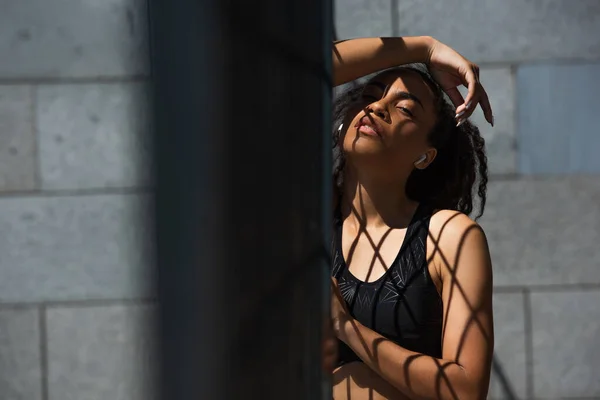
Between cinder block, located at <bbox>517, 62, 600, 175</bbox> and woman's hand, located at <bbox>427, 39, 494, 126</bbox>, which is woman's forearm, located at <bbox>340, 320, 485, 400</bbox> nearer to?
woman's hand, located at <bbox>427, 39, 494, 126</bbox>

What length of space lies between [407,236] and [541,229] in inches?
85.3

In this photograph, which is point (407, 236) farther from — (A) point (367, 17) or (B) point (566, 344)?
(B) point (566, 344)

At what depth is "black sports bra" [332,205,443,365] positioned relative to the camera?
1790mm

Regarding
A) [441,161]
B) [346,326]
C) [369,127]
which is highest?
[369,127]

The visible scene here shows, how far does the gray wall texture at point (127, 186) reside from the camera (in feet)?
12.7

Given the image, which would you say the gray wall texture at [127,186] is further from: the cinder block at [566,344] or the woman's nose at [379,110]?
the woman's nose at [379,110]

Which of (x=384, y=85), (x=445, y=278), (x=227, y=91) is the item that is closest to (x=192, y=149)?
(x=227, y=91)

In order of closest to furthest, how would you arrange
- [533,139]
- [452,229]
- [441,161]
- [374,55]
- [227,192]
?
1. [227,192]
2. [452,229]
3. [374,55]
4. [441,161]
5. [533,139]

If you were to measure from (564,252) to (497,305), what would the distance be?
388mm

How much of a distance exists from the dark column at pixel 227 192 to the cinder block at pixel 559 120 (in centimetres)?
337

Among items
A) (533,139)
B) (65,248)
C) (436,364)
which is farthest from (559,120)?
(436,364)

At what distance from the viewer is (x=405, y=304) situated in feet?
5.88

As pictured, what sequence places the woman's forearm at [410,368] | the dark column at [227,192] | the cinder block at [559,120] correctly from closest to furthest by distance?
the dark column at [227,192]
the woman's forearm at [410,368]
the cinder block at [559,120]

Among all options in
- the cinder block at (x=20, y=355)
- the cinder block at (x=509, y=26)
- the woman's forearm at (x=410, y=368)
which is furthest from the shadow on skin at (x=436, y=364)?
the cinder block at (x=20, y=355)
